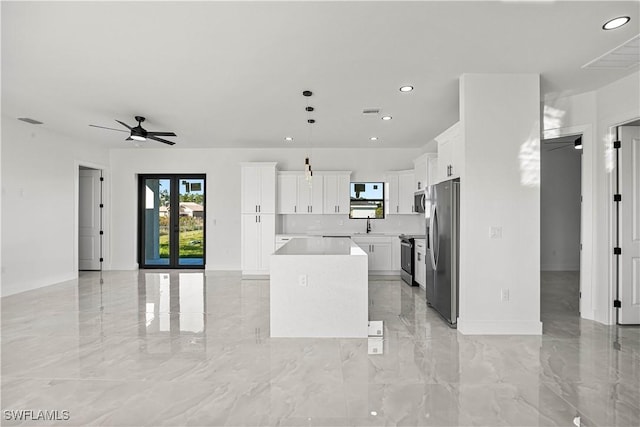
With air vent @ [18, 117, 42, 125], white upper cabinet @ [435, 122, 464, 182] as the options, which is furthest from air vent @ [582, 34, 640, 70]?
air vent @ [18, 117, 42, 125]

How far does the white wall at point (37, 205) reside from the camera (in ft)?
17.5

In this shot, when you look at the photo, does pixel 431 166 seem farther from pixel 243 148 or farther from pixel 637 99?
pixel 243 148

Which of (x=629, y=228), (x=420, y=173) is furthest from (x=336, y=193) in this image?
(x=629, y=228)

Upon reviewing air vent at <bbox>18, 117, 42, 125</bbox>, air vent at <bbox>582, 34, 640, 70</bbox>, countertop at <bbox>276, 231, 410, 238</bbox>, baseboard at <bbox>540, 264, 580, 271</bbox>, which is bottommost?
baseboard at <bbox>540, 264, 580, 271</bbox>

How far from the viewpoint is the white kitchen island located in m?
3.55

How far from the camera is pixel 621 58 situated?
10.6ft

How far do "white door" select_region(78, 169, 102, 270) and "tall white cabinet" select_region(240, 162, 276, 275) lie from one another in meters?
3.51

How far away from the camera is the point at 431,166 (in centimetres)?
598

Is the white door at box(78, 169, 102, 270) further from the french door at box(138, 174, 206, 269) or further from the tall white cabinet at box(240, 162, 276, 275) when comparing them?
the tall white cabinet at box(240, 162, 276, 275)

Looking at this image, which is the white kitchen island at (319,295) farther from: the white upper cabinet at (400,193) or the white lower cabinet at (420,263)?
the white upper cabinet at (400,193)

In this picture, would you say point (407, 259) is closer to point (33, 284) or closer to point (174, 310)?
point (174, 310)

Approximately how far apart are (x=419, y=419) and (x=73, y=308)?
186 inches

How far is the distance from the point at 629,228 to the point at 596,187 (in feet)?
1.92

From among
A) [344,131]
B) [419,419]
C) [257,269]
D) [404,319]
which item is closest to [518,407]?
[419,419]
